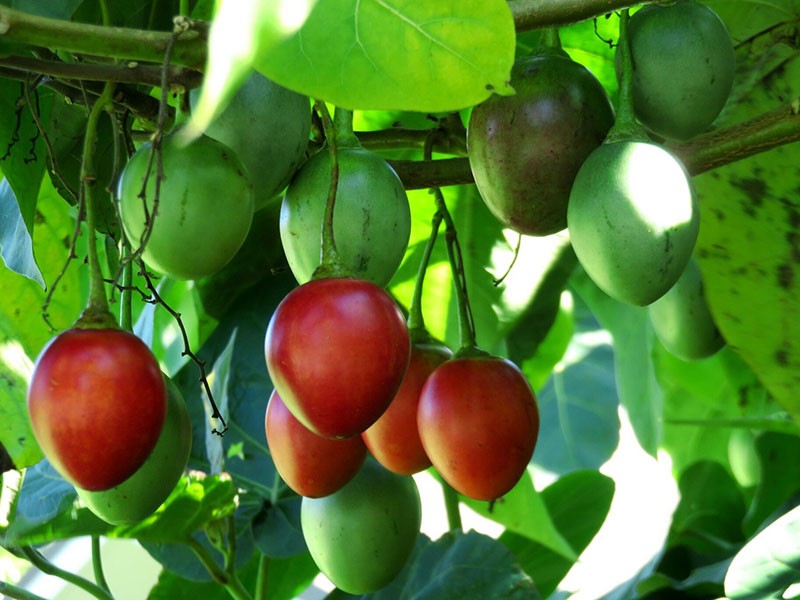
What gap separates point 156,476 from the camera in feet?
1.78

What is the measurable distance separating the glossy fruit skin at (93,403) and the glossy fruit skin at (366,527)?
0.77 feet

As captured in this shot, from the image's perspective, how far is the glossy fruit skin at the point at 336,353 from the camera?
440 millimetres

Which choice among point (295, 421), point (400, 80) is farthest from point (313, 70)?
point (295, 421)

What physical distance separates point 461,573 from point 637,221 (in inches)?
16.0

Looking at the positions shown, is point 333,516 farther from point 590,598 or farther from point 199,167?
point 590,598

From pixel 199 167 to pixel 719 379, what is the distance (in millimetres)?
669

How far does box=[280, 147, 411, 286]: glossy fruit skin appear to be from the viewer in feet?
1.60

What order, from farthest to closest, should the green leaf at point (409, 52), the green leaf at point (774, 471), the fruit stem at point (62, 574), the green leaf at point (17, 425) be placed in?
the green leaf at point (774, 471)
the fruit stem at point (62, 574)
the green leaf at point (17, 425)
the green leaf at point (409, 52)

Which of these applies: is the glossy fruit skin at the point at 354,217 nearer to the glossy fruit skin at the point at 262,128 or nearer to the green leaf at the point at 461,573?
the glossy fruit skin at the point at 262,128

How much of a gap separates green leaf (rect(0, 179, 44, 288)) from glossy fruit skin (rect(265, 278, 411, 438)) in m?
0.22

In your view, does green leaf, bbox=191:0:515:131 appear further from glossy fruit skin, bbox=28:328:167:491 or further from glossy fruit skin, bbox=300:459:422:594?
glossy fruit skin, bbox=300:459:422:594

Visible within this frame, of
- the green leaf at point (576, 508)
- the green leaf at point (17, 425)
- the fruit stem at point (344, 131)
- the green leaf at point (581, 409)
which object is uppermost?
the fruit stem at point (344, 131)

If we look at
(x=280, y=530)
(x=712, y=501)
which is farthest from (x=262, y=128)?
(x=712, y=501)

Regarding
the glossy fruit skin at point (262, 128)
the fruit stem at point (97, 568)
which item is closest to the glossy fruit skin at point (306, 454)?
the glossy fruit skin at point (262, 128)
